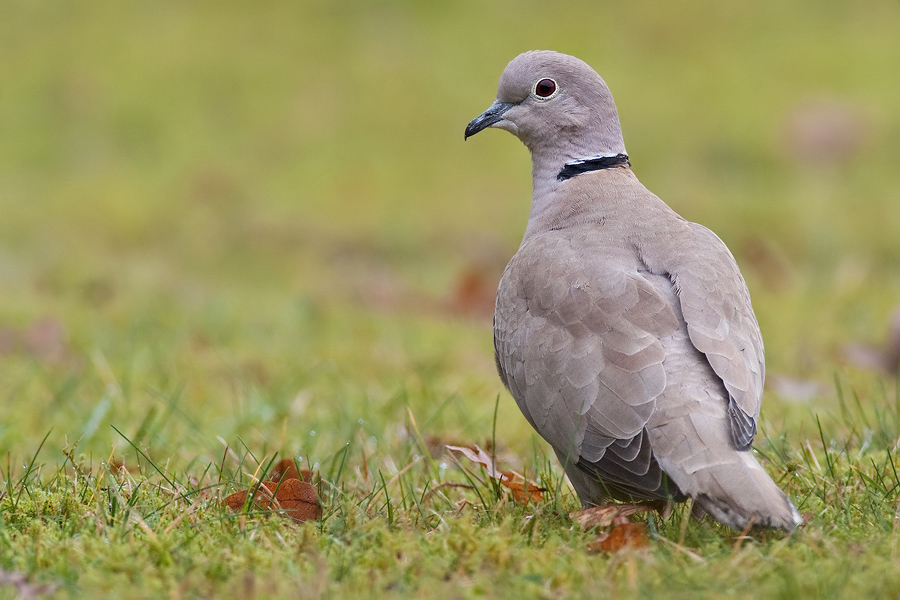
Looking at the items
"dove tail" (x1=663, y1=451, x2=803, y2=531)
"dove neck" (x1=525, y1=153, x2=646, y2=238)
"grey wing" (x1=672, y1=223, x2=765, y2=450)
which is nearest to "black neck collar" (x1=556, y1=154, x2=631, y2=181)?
"dove neck" (x1=525, y1=153, x2=646, y2=238)

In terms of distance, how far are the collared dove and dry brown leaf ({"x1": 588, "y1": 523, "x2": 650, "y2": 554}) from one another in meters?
0.14

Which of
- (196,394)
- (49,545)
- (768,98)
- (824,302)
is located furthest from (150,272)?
(768,98)

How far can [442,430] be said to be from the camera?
482 centimetres

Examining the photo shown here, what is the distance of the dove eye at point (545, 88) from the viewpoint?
4.27 meters

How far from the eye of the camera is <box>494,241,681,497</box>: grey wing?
9.80 ft

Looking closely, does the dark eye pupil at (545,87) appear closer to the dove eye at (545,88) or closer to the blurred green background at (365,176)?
the dove eye at (545,88)

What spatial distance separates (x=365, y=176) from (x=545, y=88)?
21.5 feet

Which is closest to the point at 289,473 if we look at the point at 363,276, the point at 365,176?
the point at 363,276

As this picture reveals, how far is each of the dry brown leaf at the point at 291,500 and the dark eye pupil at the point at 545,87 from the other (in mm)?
1944

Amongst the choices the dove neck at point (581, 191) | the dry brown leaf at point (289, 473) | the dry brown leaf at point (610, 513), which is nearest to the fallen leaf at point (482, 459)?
the dry brown leaf at point (610, 513)

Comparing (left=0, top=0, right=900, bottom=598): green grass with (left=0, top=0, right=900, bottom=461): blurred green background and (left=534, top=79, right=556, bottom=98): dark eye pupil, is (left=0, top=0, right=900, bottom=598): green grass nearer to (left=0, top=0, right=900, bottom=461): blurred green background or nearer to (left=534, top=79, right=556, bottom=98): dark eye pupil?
(left=0, top=0, right=900, bottom=461): blurred green background

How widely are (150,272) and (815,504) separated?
6277 mm

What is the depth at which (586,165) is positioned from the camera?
4191mm

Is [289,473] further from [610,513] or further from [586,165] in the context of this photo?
[586,165]
